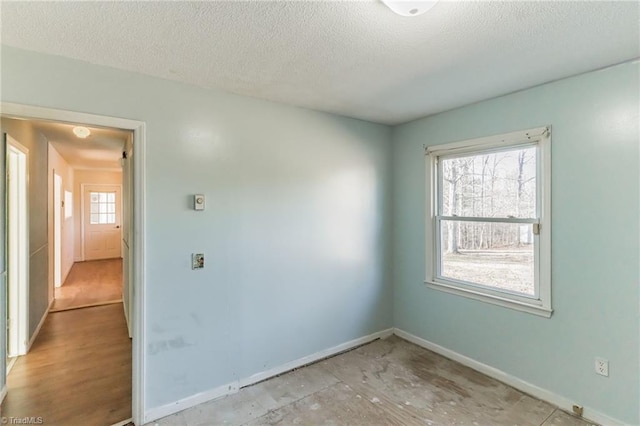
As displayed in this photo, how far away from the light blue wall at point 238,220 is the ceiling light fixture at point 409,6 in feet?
5.01

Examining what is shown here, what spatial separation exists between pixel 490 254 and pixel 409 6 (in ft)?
7.39

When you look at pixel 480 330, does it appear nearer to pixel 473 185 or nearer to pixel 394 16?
pixel 473 185

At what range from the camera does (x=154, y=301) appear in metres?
2.16

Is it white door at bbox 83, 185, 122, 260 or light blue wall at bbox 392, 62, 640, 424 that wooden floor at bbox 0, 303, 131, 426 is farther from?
white door at bbox 83, 185, 122, 260

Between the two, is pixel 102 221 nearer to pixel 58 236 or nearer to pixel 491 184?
pixel 58 236

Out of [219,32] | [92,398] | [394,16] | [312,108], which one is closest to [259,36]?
[219,32]

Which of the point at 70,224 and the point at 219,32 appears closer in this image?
the point at 219,32

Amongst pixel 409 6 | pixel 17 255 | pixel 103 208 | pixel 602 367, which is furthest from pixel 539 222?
pixel 103 208

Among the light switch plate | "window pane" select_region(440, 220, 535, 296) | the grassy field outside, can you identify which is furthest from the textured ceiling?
the grassy field outside

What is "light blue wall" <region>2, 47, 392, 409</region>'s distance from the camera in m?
2.12

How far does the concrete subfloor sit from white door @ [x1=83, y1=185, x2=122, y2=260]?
7379 mm

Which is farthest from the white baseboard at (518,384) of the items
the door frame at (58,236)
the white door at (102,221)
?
the white door at (102,221)

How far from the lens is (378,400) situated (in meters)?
2.34

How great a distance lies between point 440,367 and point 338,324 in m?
1.01
